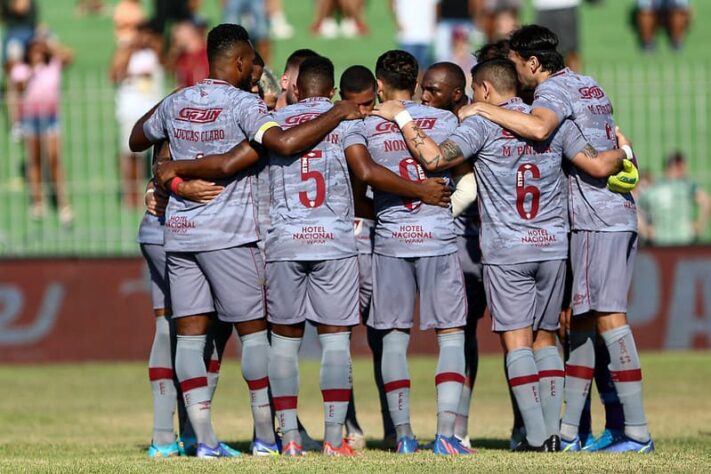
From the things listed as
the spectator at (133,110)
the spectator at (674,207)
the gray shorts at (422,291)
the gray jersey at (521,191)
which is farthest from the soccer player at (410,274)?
the spectator at (133,110)

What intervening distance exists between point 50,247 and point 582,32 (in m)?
9.61

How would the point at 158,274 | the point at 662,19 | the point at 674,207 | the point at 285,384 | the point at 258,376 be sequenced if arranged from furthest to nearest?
the point at 662,19 < the point at 674,207 < the point at 158,274 < the point at 258,376 < the point at 285,384

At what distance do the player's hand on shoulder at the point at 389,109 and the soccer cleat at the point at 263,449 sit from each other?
227 centimetres

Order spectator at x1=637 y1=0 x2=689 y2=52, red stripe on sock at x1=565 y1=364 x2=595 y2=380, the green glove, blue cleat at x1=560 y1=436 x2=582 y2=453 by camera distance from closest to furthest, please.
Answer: the green glove → blue cleat at x1=560 y1=436 x2=582 y2=453 → red stripe on sock at x1=565 y1=364 x2=595 y2=380 → spectator at x1=637 y1=0 x2=689 y2=52

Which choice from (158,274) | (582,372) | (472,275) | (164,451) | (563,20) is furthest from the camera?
(563,20)

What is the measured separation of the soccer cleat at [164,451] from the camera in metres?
9.41

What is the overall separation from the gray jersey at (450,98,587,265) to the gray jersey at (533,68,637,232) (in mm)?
126

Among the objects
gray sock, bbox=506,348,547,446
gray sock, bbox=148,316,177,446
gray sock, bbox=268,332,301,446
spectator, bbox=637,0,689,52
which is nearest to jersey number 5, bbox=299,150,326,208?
gray sock, bbox=268,332,301,446

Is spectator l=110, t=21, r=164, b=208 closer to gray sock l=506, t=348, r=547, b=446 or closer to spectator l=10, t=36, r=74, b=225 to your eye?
spectator l=10, t=36, r=74, b=225

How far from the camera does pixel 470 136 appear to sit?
29.9 feet

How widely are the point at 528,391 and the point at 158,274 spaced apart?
264cm

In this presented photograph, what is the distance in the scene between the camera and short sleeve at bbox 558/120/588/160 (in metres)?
9.30

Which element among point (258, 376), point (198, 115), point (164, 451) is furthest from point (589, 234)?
point (164, 451)

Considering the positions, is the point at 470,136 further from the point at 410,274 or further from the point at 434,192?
the point at 410,274
